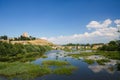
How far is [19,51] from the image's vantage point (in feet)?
365

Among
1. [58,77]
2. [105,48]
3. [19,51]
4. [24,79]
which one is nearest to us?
[24,79]

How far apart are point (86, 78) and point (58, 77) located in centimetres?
648

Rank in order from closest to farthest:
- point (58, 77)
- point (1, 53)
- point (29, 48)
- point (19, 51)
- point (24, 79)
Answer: point (24, 79) → point (58, 77) → point (1, 53) → point (19, 51) → point (29, 48)

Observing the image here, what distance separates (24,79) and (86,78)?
14.0 meters

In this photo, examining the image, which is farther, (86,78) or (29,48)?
(29,48)

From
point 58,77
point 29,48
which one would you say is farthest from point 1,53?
point 58,77

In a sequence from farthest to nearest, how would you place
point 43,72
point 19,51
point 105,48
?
point 105,48
point 19,51
point 43,72

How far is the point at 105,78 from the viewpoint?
38000mm

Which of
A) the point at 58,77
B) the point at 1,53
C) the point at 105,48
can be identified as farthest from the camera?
the point at 105,48

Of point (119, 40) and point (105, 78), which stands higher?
point (119, 40)

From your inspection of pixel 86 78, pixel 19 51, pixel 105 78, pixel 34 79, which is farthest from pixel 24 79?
pixel 19 51

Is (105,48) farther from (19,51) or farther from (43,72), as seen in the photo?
(43,72)

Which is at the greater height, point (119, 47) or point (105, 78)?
point (119, 47)

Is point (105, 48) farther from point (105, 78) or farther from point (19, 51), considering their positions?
point (105, 78)
